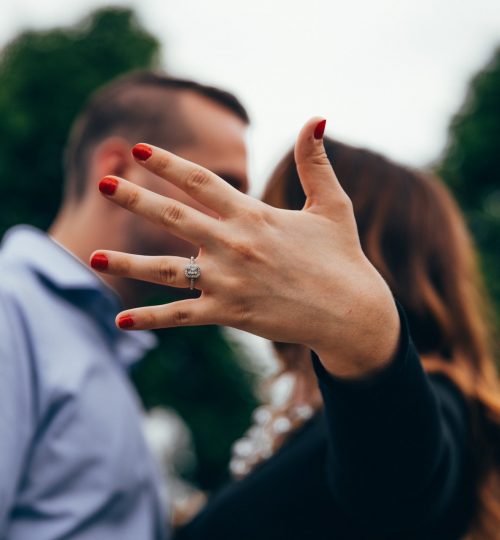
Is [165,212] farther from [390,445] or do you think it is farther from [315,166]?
[390,445]

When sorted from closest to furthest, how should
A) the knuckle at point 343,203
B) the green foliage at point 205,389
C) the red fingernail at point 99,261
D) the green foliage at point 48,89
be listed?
the red fingernail at point 99,261, the knuckle at point 343,203, the green foliage at point 48,89, the green foliage at point 205,389

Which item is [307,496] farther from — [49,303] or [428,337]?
[49,303]

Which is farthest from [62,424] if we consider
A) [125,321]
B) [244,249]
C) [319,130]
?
[319,130]

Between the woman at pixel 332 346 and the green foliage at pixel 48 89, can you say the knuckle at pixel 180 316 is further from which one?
the green foliage at pixel 48 89

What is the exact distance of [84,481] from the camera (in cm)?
181

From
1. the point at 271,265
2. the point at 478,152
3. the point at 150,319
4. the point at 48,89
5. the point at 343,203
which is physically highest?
the point at 343,203

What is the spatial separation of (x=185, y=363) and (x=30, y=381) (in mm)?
12548

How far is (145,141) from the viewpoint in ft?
8.70

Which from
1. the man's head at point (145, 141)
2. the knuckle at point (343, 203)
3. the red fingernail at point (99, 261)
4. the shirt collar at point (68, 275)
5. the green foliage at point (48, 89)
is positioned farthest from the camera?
the green foliage at point (48, 89)

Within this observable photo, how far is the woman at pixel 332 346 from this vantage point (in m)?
→ 1.05

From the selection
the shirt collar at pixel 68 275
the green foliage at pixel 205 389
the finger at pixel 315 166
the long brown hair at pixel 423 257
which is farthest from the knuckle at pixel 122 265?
the green foliage at pixel 205 389

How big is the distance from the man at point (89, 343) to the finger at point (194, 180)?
0.14 metres

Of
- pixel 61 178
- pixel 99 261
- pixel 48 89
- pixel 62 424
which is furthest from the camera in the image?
pixel 48 89

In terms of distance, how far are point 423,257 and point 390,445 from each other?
40.6 inches
